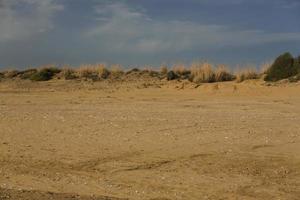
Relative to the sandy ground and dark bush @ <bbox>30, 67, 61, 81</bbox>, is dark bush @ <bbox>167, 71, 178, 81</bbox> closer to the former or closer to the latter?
dark bush @ <bbox>30, 67, 61, 81</bbox>

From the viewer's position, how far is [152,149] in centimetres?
1470

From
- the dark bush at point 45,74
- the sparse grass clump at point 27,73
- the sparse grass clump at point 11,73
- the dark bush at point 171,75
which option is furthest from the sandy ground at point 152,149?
the sparse grass clump at point 11,73

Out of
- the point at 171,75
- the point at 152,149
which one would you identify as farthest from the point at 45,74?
the point at 152,149

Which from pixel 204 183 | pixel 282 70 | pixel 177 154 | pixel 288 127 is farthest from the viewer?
pixel 282 70

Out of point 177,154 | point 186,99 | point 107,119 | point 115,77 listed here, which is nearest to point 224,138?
point 177,154

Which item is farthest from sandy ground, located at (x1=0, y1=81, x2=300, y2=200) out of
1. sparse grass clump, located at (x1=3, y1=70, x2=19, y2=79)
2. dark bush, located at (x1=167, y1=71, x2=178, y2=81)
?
sparse grass clump, located at (x1=3, y1=70, x2=19, y2=79)

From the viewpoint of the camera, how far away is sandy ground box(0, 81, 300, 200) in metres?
11.7

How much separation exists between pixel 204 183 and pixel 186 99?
532 inches

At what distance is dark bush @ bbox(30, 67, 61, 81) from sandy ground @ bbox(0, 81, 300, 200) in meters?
12.1

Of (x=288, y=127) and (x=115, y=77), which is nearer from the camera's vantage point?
(x=288, y=127)

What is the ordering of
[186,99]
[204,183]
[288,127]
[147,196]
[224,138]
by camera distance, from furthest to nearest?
1. [186,99]
2. [288,127]
3. [224,138]
4. [204,183]
5. [147,196]

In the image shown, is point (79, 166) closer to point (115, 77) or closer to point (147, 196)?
point (147, 196)

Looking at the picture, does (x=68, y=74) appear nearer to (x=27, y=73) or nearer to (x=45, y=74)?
(x=45, y=74)

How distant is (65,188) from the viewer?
458 inches
